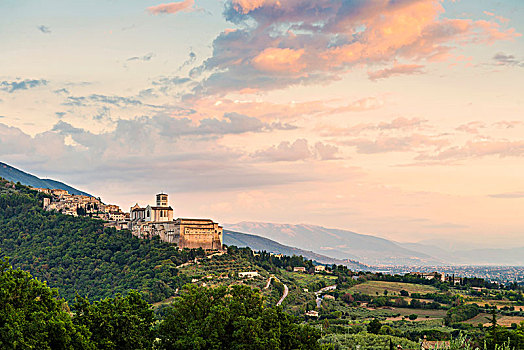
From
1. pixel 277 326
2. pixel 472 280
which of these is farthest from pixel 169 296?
pixel 472 280

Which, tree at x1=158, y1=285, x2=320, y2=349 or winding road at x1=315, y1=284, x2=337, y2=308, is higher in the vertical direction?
tree at x1=158, y1=285, x2=320, y2=349

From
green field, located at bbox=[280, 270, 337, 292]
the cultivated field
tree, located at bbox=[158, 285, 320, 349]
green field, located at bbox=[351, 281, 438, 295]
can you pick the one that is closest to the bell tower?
green field, located at bbox=[280, 270, 337, 292]

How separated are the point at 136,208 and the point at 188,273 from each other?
64.9ft

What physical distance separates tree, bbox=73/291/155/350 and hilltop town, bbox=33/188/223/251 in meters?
49.5

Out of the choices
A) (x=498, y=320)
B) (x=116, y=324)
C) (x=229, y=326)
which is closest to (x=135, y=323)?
(x=116, y=324)

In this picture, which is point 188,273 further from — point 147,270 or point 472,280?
point 472,280

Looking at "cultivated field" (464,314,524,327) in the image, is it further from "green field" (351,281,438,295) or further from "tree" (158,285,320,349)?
"tree" (158,285,320,349)

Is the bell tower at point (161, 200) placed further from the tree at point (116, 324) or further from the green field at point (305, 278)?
the tree at point (116, 324)

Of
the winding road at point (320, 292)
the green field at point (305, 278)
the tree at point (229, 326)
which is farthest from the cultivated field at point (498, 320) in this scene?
the tree at point (229, 326)

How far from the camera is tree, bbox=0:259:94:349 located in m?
20.9

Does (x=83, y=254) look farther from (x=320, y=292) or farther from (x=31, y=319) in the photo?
(x=31, y=319)

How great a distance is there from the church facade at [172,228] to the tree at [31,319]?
51.1 metres

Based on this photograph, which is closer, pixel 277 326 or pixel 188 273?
pixel 277 326

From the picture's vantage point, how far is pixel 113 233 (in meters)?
79.6
